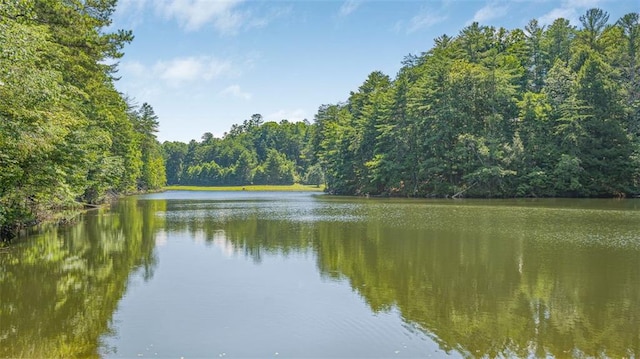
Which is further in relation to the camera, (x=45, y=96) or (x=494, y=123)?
(x=494, y=123)

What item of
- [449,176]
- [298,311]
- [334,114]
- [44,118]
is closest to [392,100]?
[449,176]

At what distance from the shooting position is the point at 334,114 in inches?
3740

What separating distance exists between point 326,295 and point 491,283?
13.0 ft

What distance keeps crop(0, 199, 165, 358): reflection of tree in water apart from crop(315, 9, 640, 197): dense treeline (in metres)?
40.3

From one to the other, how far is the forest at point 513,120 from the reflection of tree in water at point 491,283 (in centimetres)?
3156

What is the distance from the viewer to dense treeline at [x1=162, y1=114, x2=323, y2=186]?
418ft

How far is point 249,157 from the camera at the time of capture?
136125 millimetres

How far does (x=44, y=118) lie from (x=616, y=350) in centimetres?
1597

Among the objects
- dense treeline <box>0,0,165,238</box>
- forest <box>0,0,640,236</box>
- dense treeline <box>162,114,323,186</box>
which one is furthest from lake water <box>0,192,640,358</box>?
dense treeline <box>162,114,323,186</box>

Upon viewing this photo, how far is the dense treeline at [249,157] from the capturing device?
127 m

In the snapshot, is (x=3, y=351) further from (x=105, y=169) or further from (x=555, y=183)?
(x=555, y=183)

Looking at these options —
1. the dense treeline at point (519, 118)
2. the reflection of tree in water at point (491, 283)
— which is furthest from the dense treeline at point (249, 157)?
the reflection of tree in water at point (491, 283)

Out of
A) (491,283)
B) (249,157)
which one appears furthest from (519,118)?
(249,157)

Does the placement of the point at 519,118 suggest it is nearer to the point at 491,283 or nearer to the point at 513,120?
the point at 513,120
